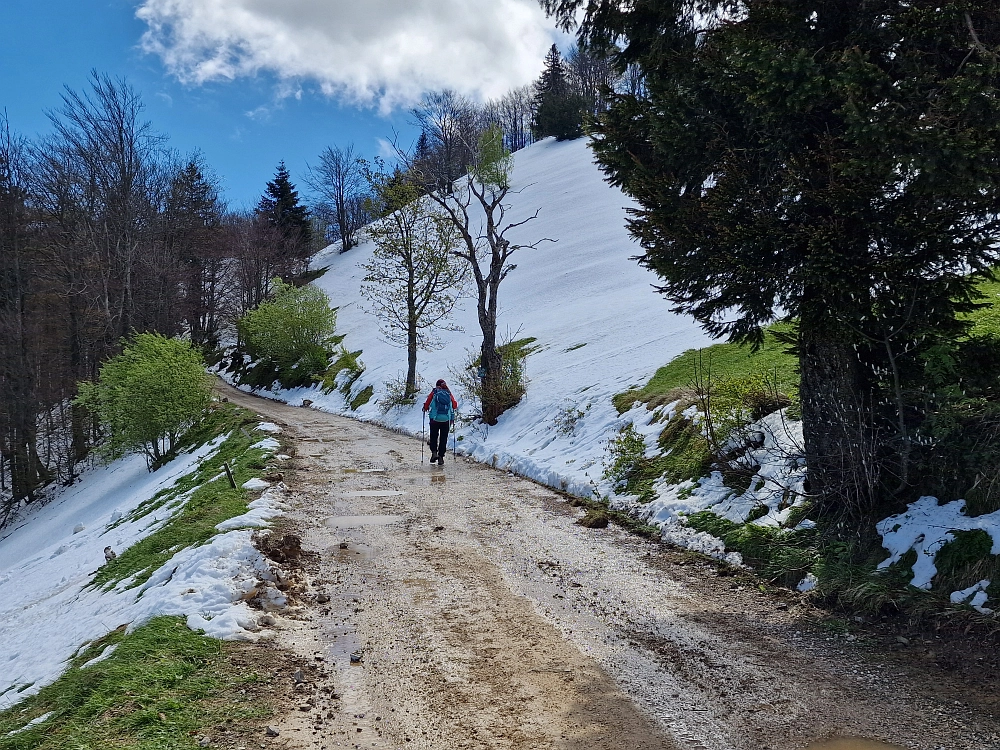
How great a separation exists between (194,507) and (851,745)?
32.3 ft

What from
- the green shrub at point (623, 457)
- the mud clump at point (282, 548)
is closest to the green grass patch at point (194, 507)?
the mud clump at point (282, 548)

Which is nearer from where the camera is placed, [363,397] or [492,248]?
[492,248]

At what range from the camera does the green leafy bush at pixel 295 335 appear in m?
34.1

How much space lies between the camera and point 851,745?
3.57m

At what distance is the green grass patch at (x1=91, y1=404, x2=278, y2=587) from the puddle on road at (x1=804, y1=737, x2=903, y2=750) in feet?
22.2

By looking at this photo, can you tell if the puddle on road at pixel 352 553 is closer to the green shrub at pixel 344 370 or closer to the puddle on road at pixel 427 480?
the puddle on road at pixel 427 480

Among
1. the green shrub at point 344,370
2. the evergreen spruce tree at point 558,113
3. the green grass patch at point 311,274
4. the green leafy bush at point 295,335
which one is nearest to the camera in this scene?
the green shrub at point 344,370

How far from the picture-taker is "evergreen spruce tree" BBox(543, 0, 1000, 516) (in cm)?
470

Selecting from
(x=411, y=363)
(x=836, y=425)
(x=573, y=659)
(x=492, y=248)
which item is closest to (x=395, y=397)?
(x=411, y=363)

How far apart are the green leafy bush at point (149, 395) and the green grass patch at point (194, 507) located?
183cm

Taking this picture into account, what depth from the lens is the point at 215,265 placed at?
51.5m

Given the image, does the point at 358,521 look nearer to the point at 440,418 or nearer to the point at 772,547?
the point at 440,418

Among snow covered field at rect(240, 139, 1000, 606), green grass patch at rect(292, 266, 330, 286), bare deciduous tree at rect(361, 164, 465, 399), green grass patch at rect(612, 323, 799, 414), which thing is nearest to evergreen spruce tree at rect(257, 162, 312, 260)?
green grass patch at rect(292, 266, 330, 286)

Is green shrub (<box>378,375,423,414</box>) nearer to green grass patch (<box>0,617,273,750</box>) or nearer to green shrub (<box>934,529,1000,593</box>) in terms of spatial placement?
green grass patch (<box>0,617,273,750</box>)
